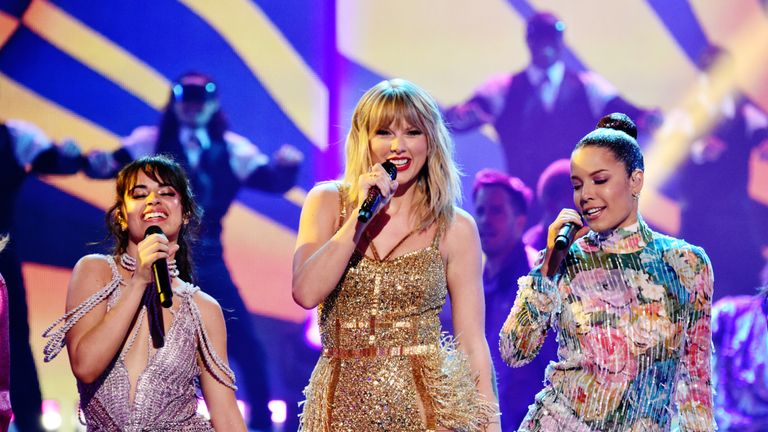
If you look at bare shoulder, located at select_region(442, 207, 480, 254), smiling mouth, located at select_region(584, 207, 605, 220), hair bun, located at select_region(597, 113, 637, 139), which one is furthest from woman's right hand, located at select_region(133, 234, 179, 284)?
hair bun, located at select_region(597, 113, 637, 139)

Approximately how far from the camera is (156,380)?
247 cm

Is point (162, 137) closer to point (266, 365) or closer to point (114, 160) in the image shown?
point (114, 160)

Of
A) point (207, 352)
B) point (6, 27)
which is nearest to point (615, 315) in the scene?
point (207, 352)

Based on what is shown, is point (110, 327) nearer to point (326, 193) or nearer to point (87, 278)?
point (87, 278)

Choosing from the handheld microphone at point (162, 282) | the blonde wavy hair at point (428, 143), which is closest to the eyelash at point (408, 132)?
the blonde wavy hair at point (428, 143)

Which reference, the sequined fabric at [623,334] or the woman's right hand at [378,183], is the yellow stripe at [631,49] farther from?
the woman's right hand at [378,183]

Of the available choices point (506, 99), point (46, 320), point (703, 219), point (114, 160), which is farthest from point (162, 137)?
point (703, 219)

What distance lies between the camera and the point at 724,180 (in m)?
4.43

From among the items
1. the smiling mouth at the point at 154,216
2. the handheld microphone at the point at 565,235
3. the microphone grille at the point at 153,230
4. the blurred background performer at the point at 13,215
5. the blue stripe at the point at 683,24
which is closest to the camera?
the handheld microphone at the point at 565,235

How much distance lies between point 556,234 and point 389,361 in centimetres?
53

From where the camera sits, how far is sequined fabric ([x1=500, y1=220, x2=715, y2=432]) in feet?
7.81

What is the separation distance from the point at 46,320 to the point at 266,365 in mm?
1086

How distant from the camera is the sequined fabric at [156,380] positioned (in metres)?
2.42

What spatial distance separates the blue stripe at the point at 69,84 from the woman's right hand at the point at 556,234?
8.70 ft
